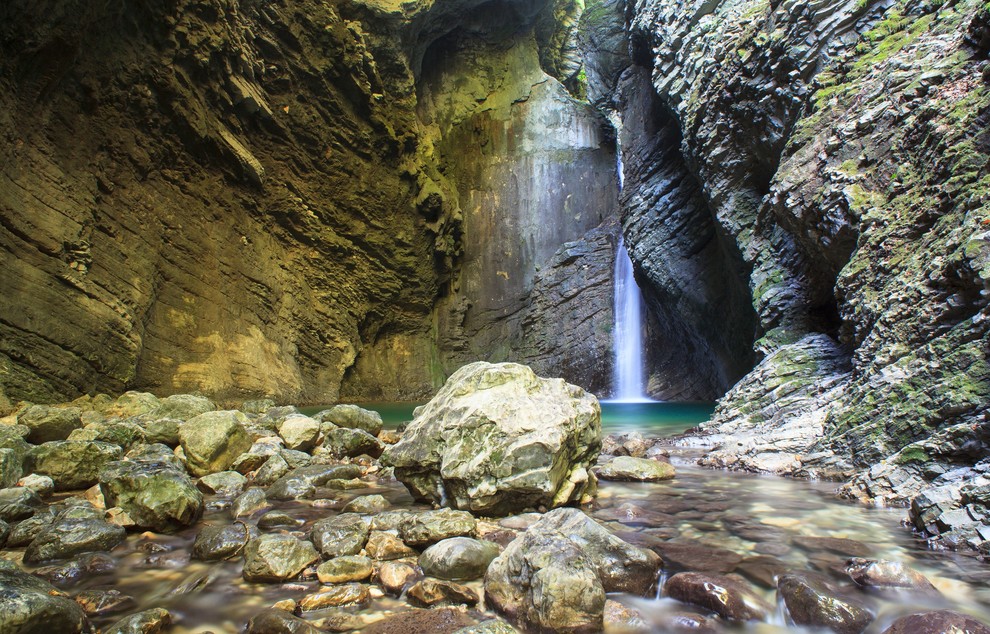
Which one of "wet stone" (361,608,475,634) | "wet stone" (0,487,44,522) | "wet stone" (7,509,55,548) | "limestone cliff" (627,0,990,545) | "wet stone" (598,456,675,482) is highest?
"limestone cliff" (627,0,990,545)

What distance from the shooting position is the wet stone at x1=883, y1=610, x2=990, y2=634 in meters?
2.11

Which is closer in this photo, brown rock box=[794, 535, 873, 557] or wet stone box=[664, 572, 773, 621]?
wet stone box=[664, 572, 773, 621]

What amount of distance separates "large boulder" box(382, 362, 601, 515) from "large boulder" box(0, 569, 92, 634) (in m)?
2.37

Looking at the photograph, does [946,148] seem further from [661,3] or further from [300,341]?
[300,341]

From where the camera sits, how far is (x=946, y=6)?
7496mm

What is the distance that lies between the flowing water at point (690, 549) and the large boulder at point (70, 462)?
4.96 feet

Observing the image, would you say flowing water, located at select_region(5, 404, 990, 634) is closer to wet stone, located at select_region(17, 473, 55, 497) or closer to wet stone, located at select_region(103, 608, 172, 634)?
wet stone, located at select_region(103, 608, 172, 634)

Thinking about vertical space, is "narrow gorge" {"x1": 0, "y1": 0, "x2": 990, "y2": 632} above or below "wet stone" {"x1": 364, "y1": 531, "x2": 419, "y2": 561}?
above

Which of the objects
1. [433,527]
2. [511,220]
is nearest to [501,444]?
[433,527]

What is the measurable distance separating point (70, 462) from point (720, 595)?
19.2 ft

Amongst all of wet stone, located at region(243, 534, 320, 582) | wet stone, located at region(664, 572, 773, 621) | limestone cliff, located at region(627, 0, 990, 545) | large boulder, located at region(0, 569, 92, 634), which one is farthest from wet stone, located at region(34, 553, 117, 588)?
limestone cliff, located at region(627, 0, 990, 545)

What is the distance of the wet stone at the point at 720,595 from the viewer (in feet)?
8.18

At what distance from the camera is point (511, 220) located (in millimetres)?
26938

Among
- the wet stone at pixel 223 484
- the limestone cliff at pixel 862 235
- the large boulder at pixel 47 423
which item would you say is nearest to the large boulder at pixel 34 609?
the wet stone at pixel 223 484
